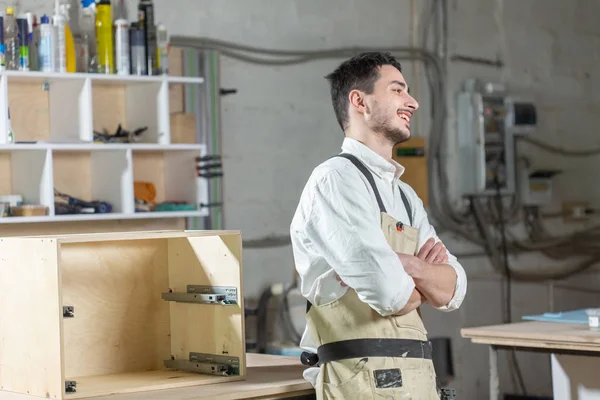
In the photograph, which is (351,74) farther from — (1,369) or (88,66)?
(88,66)

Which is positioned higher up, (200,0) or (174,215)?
(200,0)

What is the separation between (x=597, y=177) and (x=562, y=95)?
568mm

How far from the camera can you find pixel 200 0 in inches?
175

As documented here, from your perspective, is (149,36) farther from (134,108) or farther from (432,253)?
(432,253)

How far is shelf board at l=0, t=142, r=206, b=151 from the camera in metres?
3.71

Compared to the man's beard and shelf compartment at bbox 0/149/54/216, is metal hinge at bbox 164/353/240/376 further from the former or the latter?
shelf compartment at bbox 0/149/54/216

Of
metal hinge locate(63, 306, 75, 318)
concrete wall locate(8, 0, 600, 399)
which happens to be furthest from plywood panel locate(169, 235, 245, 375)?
concrete wall locate(8, 0, 600, 399)

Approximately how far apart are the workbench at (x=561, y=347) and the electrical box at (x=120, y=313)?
133 cm

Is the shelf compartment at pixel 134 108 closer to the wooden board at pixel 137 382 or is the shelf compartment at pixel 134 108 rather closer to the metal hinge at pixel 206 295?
the metal hinge at pixel 206 295

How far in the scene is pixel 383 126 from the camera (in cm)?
250

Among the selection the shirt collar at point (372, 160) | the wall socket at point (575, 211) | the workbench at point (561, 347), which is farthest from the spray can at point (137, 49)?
the wall socket at point (575, 211)

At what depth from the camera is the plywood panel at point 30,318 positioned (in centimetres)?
237

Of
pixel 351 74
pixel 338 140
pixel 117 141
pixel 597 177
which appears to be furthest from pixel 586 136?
pixel 351 74

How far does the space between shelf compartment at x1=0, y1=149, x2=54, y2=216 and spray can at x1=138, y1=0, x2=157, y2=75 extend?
584 mm
